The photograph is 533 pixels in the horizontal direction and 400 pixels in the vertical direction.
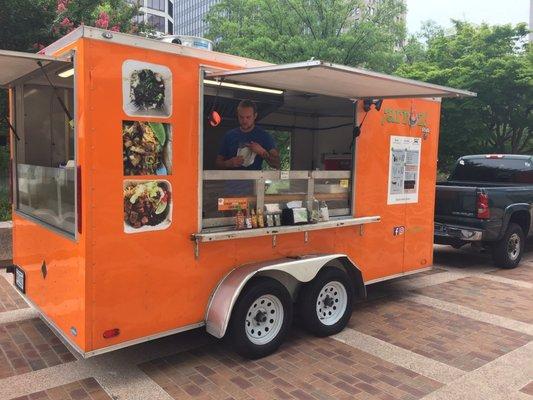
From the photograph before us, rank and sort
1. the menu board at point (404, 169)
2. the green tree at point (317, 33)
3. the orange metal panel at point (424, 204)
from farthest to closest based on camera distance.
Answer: the green tree at point (317, 33)
the orange metal panel at point (424, 204)
the menu board at point (404, 169)

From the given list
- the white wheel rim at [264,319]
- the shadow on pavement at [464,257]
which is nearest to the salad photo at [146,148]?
the white wheel rim at [264,319]

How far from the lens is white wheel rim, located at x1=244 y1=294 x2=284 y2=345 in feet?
14.0

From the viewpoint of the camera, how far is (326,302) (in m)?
4.91

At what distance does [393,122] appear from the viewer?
5703 millimetres

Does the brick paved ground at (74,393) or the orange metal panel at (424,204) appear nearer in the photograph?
the brick paved ground at (74,393)

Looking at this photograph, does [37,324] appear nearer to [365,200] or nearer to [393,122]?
[365,200]

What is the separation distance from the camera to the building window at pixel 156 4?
5666 centimetres

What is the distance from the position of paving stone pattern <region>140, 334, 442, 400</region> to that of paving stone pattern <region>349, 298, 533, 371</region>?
546 millimetres

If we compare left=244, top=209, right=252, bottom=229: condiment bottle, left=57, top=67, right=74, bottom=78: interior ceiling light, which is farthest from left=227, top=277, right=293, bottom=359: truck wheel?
left=57, top=67, right=74, bottom=78: interior ceiling light

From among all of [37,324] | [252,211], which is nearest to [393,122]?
[252,211]

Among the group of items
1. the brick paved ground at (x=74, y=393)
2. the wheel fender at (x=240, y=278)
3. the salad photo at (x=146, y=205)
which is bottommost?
the brick paved ground at (x=74, y=393)

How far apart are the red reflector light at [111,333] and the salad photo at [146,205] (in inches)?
28.5

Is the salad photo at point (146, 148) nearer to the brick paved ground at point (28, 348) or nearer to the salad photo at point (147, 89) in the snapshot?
the salad photo at point (147, 89)

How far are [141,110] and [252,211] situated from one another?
1373mm
